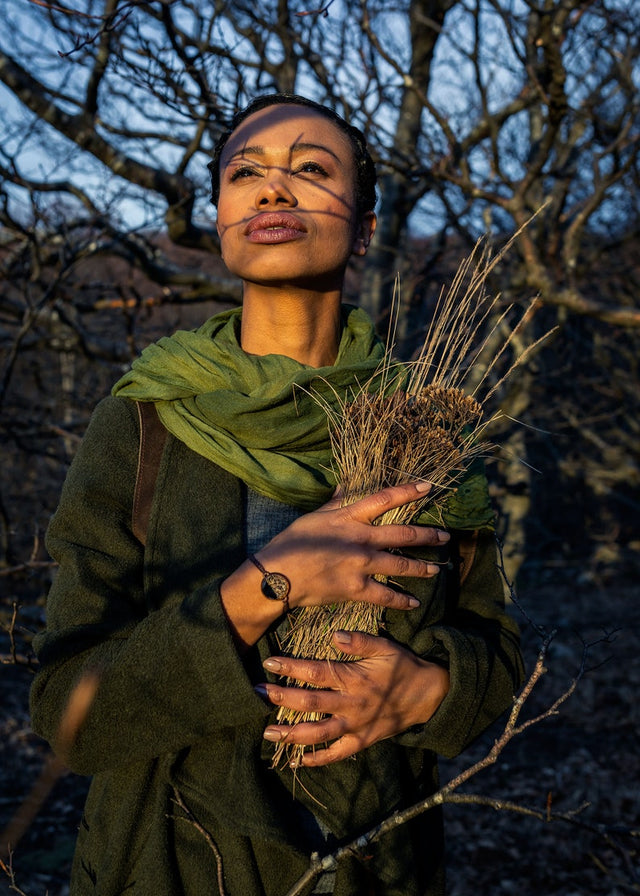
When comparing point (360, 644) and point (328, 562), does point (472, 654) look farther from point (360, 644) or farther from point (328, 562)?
point (328, 562)

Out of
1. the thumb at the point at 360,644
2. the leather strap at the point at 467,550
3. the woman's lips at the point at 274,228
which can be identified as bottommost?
the thumb at the point at 360,644

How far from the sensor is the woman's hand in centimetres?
124

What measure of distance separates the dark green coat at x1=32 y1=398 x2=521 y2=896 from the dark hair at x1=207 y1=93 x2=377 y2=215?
0.68 m

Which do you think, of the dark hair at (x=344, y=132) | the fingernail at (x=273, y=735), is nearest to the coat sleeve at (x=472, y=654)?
the fingernail at (x=273, y=735)

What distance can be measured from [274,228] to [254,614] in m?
0.77

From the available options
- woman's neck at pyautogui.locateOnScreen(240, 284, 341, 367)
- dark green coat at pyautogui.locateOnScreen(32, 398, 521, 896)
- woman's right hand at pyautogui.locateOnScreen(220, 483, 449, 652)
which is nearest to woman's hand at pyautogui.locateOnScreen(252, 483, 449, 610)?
woman's right hand at pyautogui.locateOnScreen(220, 483, 449, 652)

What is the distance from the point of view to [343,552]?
4.13 feet

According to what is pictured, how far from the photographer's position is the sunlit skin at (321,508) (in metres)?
1.25

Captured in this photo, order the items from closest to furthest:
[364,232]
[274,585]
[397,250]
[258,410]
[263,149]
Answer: [274,585] → [258,410] → [263,149] → [364,232] → [397,250]

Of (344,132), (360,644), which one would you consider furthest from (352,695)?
(344,132)

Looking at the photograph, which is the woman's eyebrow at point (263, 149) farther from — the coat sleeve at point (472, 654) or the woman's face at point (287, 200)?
the coat sleeve at point (472, 654)

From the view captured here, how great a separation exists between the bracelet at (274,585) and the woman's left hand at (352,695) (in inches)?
4.8

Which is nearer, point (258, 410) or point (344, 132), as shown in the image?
point (258, 410)

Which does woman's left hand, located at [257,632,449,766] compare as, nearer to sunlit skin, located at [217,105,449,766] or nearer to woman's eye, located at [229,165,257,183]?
sunlit skin, located at [217,105,449,766]
